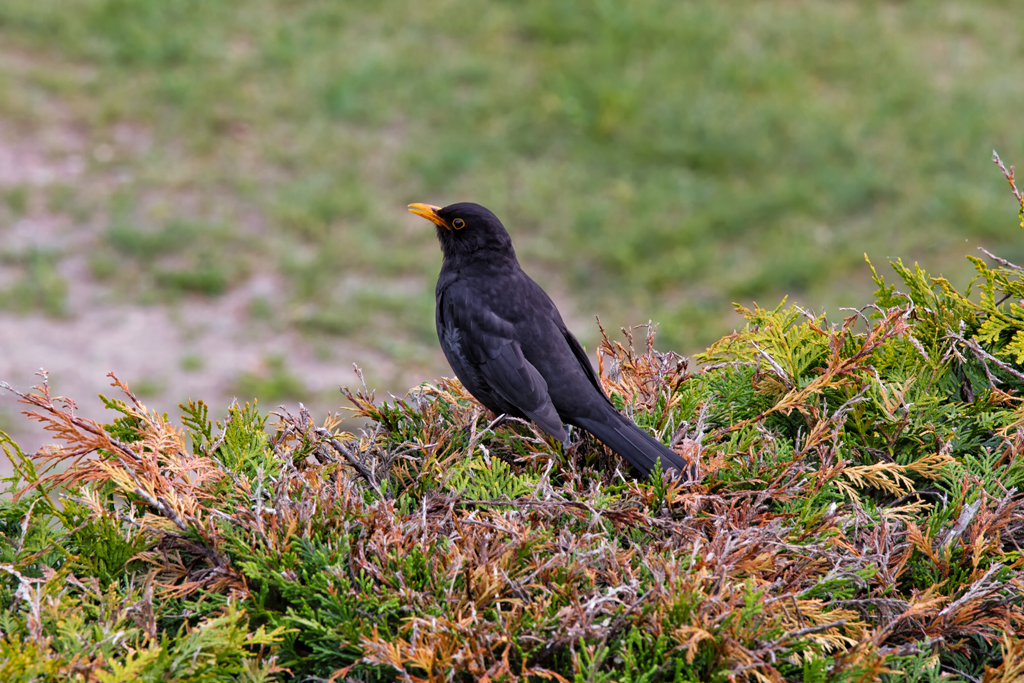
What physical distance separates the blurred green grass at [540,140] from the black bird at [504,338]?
3.46 m

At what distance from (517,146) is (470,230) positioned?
227 inches

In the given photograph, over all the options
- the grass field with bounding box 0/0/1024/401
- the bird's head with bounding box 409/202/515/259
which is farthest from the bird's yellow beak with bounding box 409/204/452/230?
the grass field with bounding box 0/0/1024/401

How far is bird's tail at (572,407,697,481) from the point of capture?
280cm

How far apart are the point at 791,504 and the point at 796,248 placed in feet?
20.2

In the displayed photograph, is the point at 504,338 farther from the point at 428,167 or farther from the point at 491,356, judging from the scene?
the point at 428,167

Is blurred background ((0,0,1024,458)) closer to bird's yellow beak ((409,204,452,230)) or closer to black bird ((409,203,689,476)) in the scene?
bird's yellow beak ((409,204,452,230))

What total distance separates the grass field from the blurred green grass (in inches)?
1.1

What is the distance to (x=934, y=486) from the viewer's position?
2.93 metres

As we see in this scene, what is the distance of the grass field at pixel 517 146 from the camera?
8156mm

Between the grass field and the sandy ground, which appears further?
the grass field

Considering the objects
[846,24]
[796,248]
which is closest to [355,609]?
[796,248]

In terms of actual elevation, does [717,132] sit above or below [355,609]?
above

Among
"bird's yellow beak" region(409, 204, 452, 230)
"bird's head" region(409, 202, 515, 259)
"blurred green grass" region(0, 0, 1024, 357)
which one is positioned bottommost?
"bird's head" region(409, 202, 515, 259)

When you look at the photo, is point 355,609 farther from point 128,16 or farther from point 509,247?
point 128,16
